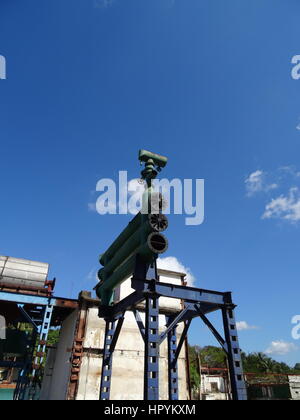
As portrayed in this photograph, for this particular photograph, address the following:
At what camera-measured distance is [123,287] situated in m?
19.6

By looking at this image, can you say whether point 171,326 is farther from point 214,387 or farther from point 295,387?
point 214,387

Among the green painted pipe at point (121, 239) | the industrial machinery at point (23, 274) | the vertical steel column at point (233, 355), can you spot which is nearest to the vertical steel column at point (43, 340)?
the industrial machinery at point (23, 274)

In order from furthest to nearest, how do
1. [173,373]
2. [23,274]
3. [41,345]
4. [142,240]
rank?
[23,274], [41,345], [173,373], [142,240]

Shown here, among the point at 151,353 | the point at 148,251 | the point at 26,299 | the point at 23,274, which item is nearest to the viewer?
the point at 151,353

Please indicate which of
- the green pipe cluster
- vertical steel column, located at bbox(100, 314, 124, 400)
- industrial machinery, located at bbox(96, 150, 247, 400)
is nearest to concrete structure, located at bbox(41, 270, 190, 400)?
the green pipe cluster

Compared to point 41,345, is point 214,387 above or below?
below

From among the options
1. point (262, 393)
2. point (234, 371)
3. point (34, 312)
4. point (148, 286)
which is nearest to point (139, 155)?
point (148, 286)

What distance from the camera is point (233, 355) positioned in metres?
7.94

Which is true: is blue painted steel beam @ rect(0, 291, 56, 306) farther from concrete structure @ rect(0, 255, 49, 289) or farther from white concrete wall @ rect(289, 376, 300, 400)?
white concrete wall @ rect(289, 376, 300, 400)

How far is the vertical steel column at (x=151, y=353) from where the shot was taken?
690cm

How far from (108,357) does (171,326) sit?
3749 millimetres

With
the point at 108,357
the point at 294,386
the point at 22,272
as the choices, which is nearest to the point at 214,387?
the point at 294,386

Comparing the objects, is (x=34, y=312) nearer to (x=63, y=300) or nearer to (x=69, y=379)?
(x=63, y=300)
